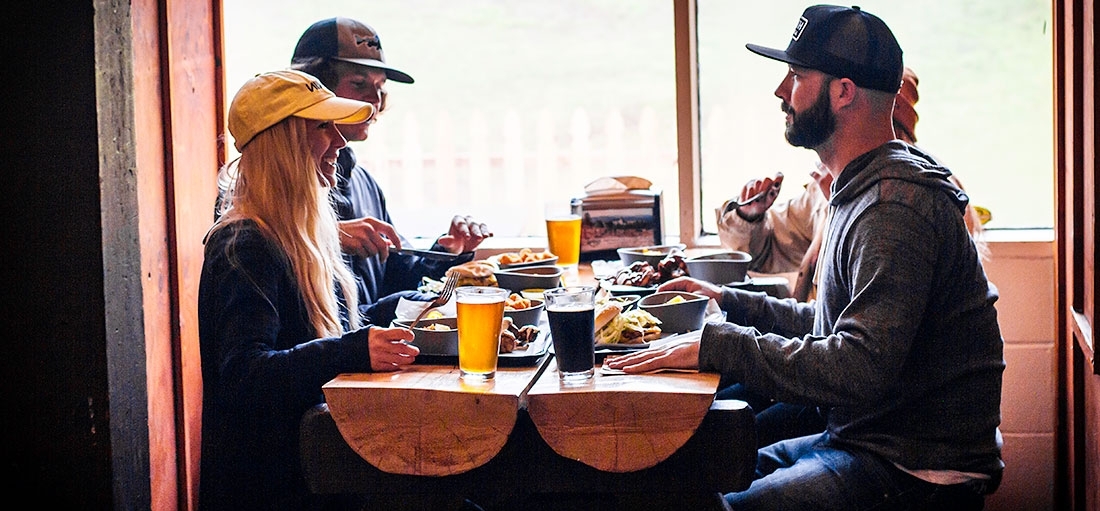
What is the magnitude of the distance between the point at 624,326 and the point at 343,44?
1.71 metres

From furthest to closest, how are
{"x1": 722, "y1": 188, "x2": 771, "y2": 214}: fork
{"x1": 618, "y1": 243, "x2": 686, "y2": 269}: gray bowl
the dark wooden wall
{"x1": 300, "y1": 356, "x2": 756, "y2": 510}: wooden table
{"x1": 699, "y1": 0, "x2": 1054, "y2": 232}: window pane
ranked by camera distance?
{"x1": 699, "y1": 0, "x2": 1054, "y2": 232}: window pane < {"x1": 722, "y1": 188, "x2": 771, "y2": 214}: fork < {"x1": 618, "y1": 243, "x2": 686, "y2": 269}: gray bowl < {"x1": 300, "y1": 356, "x2": 756, "y2": 510}: wooden table < the dark wooden wall

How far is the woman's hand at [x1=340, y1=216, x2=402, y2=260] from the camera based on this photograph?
2.94 metres

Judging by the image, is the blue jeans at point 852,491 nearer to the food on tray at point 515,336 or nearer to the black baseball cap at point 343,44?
the food on tray at point 515,336

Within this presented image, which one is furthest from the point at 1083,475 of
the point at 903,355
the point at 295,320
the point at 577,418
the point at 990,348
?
Answer: the point at 295,320

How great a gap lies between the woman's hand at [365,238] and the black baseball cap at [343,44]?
0.72 m

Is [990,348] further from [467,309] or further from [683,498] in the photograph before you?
[467,309]

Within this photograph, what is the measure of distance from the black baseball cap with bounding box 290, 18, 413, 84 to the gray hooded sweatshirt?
Result: 1.74 m

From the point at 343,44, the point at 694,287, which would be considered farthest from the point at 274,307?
the point at 343,44

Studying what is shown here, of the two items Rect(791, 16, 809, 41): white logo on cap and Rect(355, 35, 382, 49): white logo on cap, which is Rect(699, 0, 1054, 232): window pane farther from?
Rect(791, 16, 809, 41): white logo on cap

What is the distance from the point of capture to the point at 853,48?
2.32 m

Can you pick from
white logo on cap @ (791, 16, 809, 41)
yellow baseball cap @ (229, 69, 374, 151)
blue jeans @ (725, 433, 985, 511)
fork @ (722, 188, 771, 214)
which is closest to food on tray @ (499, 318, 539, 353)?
blue jeans @ (725, 433, 985, 511)

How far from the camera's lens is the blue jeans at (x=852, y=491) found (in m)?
2.10

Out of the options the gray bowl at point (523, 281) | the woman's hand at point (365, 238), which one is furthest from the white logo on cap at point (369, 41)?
the gray bowl at point (523, 281)

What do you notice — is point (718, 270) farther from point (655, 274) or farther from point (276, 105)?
point (276, 105)
